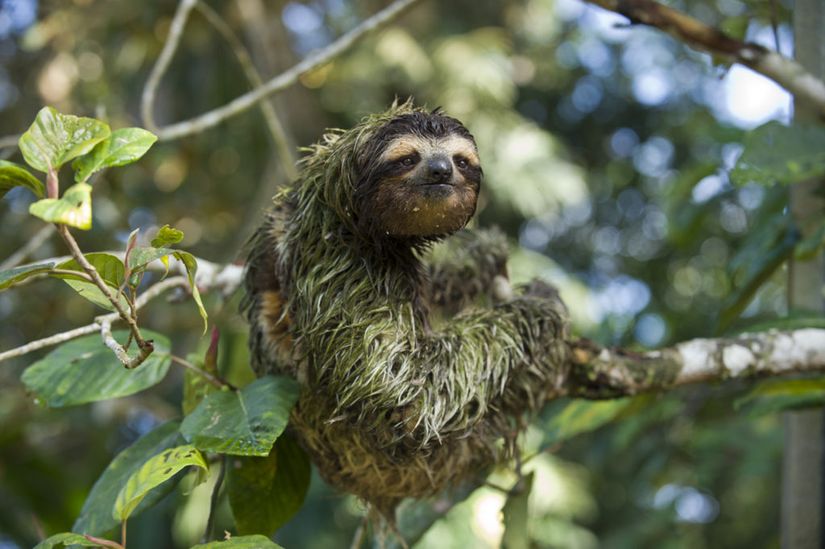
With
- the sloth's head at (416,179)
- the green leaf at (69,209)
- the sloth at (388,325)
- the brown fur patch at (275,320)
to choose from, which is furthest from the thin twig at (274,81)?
the green leaf at (69,209)

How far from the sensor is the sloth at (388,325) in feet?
7.81

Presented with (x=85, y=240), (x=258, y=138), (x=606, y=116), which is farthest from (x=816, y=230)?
(x=606, y=116)

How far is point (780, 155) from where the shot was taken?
3285 mm

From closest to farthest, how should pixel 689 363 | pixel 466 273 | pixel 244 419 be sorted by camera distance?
pixel 244 419, pixel 689 363, pixel 466 273

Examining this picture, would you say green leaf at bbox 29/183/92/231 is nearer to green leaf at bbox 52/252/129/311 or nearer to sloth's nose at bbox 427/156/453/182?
green leaf at bbox 52/252/129/311

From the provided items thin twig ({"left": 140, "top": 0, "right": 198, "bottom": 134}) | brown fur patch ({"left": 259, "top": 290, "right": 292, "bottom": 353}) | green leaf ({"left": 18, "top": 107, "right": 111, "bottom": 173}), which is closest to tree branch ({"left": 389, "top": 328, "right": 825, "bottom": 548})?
brown fur patch ({"left": 259, "top": 290, "right": 292, "bottom": 353})

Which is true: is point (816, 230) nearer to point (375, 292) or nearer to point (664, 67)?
point (375, 292)

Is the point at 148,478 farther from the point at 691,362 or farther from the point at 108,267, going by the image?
the point at 691,362

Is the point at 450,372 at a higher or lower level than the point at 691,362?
higher

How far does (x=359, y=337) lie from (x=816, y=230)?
212cm

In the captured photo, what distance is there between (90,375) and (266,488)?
2.36 ft

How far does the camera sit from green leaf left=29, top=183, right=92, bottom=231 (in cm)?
157

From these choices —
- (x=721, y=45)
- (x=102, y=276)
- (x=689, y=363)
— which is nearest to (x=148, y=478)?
(x=102, y=276)

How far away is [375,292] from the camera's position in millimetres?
2518
